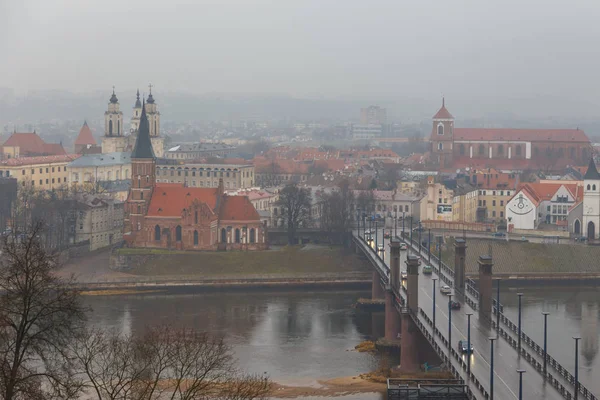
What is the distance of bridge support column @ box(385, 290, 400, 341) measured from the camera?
121 ft

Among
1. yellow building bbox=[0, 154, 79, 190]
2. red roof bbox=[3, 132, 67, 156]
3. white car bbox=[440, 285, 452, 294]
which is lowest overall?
white car bbox=[440, 285, 452, 294]

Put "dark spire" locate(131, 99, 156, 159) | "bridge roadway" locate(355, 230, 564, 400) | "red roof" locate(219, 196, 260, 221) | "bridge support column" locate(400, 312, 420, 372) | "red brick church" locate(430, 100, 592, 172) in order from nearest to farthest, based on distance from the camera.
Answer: "bridge roadway" locate(355, 230, 564, 400) < "bridge support column" locate(400, 312, 420, 372) < "red roof" locate(219, 196, 260, 221) < "dark spire" locate(131, 99, 156, 159) < "red brick church" locate(430, 100, 592, 172)

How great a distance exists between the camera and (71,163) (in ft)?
250

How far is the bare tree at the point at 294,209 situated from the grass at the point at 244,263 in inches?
139

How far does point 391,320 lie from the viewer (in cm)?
3734

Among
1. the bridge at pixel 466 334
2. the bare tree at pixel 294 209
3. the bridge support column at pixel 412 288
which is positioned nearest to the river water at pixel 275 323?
the bridge at pixel 466 334

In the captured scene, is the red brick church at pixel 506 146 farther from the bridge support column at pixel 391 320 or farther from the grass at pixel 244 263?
the bridge support column at pixel 391 320

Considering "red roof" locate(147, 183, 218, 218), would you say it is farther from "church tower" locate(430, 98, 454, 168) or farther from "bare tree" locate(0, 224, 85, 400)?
"church tower" locate(430, 98, 454, 168)

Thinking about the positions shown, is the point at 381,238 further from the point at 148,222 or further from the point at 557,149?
the point at 557,149

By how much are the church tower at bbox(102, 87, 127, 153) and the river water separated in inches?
1460

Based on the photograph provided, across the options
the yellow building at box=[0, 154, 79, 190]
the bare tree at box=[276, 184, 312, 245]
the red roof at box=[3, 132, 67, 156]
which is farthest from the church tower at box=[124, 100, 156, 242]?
the red roof at box=[3, 132, 67, 156]

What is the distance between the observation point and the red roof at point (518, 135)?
3752 inches

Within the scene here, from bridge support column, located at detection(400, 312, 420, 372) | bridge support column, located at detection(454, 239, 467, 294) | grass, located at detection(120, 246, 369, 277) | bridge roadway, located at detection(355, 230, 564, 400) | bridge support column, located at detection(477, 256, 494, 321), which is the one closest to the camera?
bridge roadway, located at detection(355, 230, 564, 400)

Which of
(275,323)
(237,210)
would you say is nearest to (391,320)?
(275,323)
